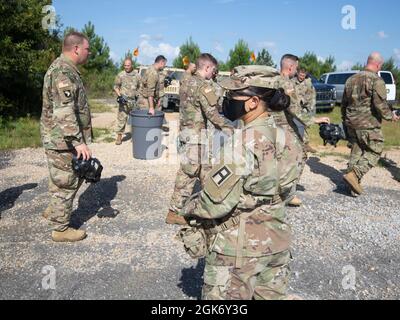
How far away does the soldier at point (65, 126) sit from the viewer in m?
3.56

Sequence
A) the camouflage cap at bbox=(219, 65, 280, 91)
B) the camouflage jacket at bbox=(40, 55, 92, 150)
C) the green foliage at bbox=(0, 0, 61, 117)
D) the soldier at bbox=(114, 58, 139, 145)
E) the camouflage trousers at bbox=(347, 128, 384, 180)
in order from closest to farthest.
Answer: the camouflage cap at bbox=(219, 65, 280, 91) → the camouflage jacket at bbox=(40, 55, 92, 150) → the camouflage trousers at bbox=(347, 128, 384, 180) → the soldier at bbox=(114, 58, 139, 145) → the green foliage at bbox=(0, 0, 61, 117)

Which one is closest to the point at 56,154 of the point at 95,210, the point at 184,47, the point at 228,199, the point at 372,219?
the point at 95,210

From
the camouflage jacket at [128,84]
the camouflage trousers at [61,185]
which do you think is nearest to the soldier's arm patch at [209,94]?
the camouflage trousers at [61,185]

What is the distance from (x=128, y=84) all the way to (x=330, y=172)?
499cm

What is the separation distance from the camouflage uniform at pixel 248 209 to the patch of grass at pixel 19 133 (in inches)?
286

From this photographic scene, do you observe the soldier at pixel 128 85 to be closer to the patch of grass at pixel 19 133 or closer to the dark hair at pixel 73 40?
the patch of grass at pixel 19 133

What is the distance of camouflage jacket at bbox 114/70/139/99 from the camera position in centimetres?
902

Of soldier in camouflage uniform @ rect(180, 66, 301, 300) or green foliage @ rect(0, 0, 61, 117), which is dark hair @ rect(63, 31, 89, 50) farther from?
green foliage @ rect(0, 0, 61, 117)

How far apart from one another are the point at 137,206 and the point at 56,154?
157 cm

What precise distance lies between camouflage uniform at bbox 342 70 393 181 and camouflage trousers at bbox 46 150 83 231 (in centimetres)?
393

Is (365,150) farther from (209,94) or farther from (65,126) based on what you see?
(65,126)

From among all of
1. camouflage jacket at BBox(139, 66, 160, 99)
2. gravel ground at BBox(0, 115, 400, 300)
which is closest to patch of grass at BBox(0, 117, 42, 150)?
gravel ground at BBox(0, 115, 400, 300)

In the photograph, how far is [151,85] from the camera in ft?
28.7
